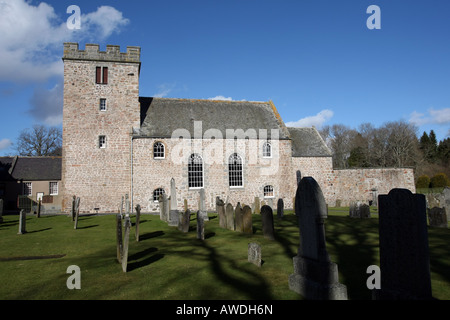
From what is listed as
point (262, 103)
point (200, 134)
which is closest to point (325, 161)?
point (262, 103)

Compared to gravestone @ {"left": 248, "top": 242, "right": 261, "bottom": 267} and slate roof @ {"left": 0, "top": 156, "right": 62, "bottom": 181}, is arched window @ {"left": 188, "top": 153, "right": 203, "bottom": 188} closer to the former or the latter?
gravestone @ {"left": 248, "top": 242, "right": 261, "bottom": 267}

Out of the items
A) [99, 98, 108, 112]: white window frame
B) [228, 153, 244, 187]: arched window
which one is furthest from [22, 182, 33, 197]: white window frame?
[228, 153, 244, 187]: arched window

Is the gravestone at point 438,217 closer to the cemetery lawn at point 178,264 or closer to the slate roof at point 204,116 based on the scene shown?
the cemetery lawn at point 178,264

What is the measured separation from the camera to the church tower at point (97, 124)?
22.7 metres

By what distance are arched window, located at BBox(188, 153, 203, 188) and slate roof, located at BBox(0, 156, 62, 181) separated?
18.0m

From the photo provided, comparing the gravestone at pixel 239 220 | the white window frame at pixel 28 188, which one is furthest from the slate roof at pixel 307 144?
the white window frame at pixel 28 188

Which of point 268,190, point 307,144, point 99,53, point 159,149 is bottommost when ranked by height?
point 268,190

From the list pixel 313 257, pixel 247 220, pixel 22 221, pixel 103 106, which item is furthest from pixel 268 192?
pixel 313 257

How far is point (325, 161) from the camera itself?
28.0 m

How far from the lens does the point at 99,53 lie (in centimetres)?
2388

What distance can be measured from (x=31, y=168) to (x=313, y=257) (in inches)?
1422

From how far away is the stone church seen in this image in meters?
23.0

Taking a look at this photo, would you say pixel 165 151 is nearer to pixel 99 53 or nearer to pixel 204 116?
pixel 204 116
